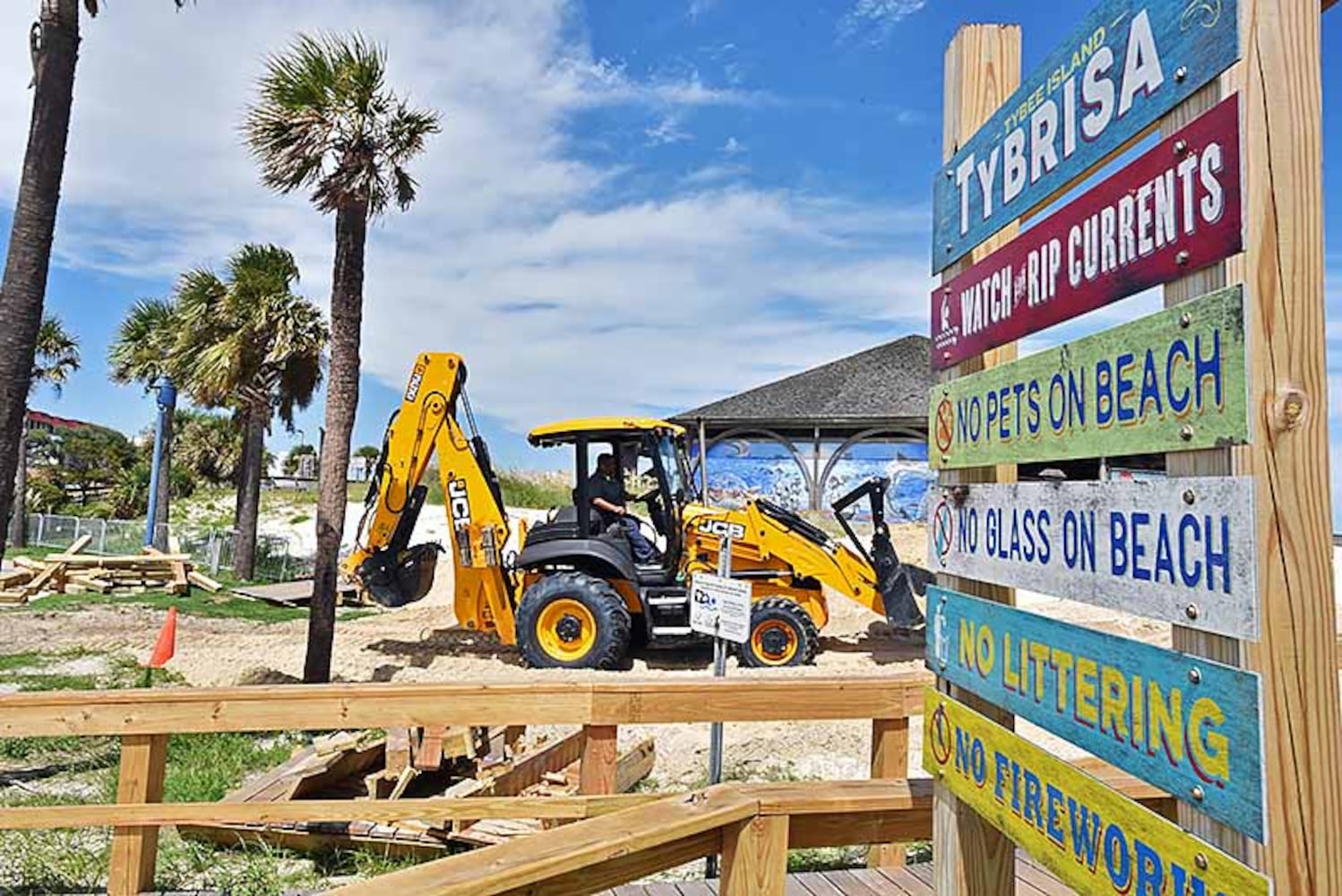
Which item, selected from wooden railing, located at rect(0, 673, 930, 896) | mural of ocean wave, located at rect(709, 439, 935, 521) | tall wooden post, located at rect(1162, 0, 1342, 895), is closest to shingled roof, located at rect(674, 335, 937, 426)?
mural of ocean wave, located at rect(709, 439, 935, 521)

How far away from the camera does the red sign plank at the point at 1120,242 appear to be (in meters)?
1.37

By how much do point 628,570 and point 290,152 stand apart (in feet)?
17.8

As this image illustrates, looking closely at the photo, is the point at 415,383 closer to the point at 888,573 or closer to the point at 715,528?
the point at 715,528

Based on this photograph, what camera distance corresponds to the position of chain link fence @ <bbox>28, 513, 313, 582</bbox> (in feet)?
72.0

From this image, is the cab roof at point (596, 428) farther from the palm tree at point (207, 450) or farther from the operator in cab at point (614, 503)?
the palm tree at point (207, 450)

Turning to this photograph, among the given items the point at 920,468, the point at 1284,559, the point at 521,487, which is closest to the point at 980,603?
the point at 1284,559

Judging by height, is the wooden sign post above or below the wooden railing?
above

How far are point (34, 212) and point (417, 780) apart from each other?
16.1ft

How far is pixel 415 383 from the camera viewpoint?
10961mm

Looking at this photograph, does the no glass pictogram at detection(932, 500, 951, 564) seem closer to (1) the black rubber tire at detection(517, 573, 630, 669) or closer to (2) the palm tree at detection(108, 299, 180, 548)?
(1) the black rubber tire at detection(517, 573, 630, 669)

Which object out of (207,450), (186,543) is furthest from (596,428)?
(207,450)

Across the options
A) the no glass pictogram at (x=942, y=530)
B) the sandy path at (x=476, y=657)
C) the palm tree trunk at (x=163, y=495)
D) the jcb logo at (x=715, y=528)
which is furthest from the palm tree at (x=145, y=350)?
the no glass pictogram at (x=942, y=530)

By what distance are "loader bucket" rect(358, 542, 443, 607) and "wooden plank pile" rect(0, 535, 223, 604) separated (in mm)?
9024

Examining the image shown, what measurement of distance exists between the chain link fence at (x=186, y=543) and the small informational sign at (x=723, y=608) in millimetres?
16934
